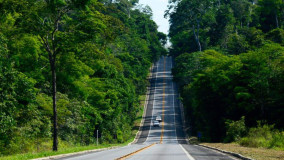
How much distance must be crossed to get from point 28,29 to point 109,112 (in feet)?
112

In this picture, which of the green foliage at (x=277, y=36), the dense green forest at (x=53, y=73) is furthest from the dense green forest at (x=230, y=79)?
the dense green forest at (x=53, y=73)

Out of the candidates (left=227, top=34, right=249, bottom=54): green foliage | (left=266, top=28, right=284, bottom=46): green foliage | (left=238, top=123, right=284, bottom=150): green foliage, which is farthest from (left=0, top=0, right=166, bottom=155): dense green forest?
(left=266, top=28, right=284, bottom=46): green foliage

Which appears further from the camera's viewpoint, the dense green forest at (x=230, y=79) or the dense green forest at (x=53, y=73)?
the dense green forest at (x=230, y=79)

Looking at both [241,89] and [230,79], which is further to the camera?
[230,79]

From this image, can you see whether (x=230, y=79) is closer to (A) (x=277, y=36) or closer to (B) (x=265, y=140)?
(B) (x=265, y=140)

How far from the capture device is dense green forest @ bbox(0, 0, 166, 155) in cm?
2361

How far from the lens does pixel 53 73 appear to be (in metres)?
25.1

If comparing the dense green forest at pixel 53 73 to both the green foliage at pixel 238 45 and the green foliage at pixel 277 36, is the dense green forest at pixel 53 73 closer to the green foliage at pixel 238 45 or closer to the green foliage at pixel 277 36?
the green foliage at pixel 238 45

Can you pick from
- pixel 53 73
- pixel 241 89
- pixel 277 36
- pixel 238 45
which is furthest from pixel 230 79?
pixel 53 73

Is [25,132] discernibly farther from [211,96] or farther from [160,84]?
[160,84]

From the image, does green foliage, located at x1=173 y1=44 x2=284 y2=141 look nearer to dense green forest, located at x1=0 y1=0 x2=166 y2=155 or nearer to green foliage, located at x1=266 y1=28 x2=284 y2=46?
dense green forest, located at x1=0 y1=0 x2=166 y2=155

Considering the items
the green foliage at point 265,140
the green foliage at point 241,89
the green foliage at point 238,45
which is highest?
the green foliage at point 238,45

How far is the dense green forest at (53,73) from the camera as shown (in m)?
23.6

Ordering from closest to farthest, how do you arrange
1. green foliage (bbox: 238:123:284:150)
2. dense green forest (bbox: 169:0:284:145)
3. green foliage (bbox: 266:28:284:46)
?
green foliage (bbox: 238:123:284:150) → dense green forest (bbox: 169:0:284:145) → green foliage (bbox: 266:28:284:46)
